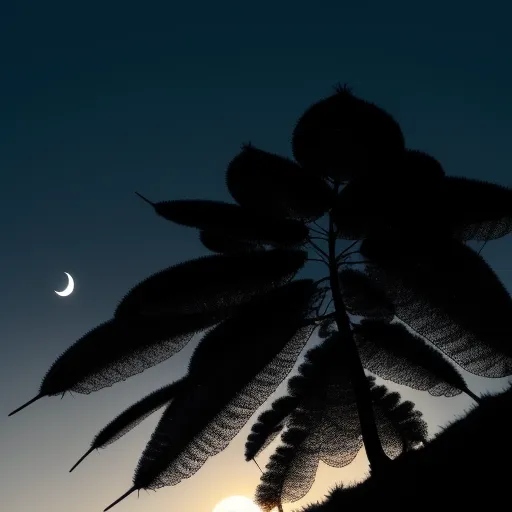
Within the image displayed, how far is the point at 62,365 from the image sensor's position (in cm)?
479

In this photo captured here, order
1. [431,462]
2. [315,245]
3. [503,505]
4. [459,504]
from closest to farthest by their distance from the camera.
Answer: [503,505] → [459,504] → [431,462] → [315,245]

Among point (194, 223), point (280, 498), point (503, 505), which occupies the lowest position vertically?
point (503, 505)

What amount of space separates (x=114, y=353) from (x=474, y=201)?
4.26 metres

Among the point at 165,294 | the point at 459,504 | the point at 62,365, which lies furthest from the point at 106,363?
the point at 459,504

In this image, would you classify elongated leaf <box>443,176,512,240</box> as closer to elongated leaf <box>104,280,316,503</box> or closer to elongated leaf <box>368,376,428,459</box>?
elongated leaf <box>104,280,316,503</box>

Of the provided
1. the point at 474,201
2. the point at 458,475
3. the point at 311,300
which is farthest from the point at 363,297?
the point at 458,475

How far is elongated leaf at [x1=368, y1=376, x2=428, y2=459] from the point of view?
19.7 feet

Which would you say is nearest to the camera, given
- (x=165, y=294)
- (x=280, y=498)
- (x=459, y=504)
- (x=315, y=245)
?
(x=459, y=504)

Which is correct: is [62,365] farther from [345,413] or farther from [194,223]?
[345,413]

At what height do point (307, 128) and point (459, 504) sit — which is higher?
point (307, 128)

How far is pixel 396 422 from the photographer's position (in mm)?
6066

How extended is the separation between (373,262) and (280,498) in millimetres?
3384

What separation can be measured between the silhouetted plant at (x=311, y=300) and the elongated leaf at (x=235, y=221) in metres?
0.02

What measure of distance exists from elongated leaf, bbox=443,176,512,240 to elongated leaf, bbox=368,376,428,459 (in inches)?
97.2
